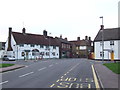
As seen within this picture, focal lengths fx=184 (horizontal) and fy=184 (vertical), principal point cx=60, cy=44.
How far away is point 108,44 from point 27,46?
26.6 metres

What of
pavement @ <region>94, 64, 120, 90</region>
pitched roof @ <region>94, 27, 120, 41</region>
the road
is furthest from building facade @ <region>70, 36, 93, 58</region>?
pavement @ <region>94, 64, 120, 90</region>

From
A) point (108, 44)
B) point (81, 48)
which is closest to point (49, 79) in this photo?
point (108, 44)

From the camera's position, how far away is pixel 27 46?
62125 mm

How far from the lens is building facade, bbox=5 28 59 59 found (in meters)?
59.2

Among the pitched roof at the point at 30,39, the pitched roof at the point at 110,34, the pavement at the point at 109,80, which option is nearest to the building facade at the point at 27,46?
the pitched roof at the point at 30,39

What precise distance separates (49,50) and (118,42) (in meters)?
28.7

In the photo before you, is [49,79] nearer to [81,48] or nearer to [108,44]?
[108,44]

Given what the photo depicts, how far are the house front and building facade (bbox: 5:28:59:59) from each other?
63.4 feet

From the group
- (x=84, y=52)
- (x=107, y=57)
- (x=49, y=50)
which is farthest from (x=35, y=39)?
(x=84, y=52)

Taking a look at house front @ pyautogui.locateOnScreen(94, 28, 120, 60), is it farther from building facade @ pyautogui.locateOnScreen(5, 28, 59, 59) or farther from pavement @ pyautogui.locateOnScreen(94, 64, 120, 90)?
pavement @ pyautogui.locateOnScreen(94, 64, 120, 90)

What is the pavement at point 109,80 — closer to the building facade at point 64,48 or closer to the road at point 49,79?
the road at point 49,79

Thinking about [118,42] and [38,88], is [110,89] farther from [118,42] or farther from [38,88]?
[118,42]

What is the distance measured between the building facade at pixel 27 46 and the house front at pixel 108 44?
761 inches

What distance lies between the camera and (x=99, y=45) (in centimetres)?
5544
